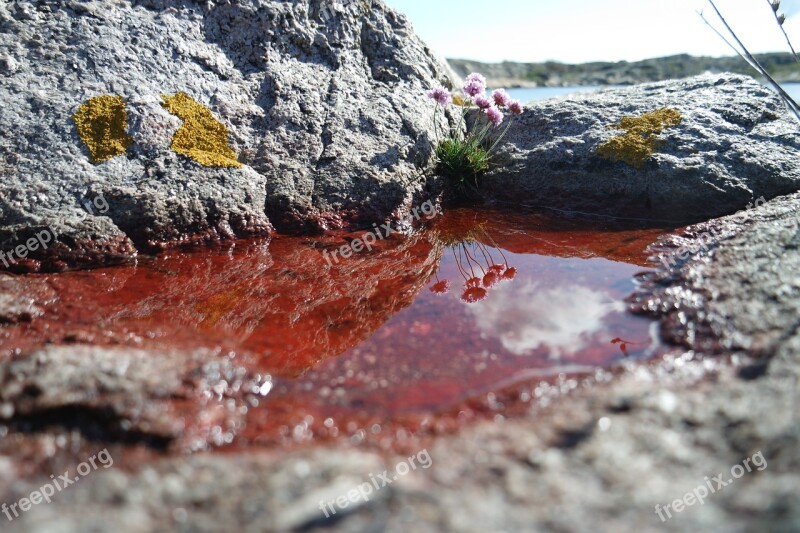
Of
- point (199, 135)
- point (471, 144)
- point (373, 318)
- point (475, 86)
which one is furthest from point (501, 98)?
point (373, 318)

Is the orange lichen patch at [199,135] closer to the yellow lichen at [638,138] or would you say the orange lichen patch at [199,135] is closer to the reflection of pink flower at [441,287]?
the reflection of pink flower at [441,287]

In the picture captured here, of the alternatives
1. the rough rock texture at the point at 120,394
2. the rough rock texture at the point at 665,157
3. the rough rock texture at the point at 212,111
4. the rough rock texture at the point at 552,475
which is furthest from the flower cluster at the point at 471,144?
the rough rock texture at the point at 120,394

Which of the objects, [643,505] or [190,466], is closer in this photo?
[643,505]

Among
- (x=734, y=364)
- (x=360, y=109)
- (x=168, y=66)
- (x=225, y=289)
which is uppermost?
(x=168, y=66)

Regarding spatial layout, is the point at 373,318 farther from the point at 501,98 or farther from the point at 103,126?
the point at 501,98

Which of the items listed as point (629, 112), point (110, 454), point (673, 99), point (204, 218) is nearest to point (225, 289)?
point (204, 218)

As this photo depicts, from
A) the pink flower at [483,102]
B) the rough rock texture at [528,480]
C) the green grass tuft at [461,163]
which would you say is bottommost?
the rough rock texture at [528,480]

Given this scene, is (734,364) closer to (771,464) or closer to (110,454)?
(771,464)

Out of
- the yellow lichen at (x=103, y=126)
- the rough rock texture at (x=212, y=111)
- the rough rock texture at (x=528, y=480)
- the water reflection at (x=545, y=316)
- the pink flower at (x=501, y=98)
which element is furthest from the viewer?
the pink flower at (x=501, y=98)
